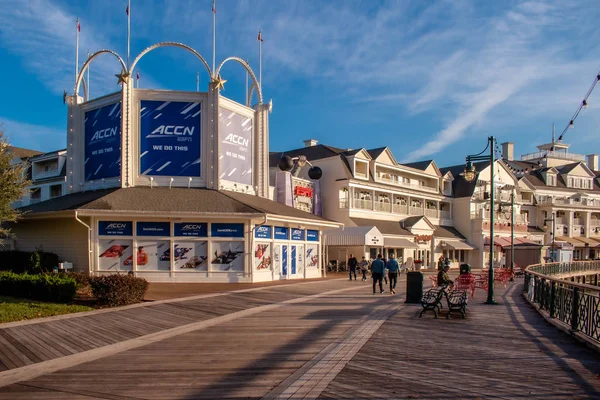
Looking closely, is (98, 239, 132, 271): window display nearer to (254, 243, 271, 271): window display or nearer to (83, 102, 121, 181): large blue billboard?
(83, 102, 121, 181): large blue billboard

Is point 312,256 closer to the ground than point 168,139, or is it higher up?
closer to the ground

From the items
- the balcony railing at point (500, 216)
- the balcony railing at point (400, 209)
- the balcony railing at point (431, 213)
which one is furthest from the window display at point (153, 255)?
the balcony railing at point (500, 216)

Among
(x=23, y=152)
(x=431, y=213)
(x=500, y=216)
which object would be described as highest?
(x=23, y=152)

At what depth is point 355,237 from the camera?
3584 centimetres

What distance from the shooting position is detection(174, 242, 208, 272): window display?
23875 millimetres

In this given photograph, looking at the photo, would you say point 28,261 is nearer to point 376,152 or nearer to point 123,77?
point 123,77

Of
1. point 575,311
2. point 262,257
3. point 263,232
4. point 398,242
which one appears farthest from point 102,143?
point 398,242

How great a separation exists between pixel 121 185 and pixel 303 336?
17889 millimetres

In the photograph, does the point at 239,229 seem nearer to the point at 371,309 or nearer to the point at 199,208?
the point at 199,208

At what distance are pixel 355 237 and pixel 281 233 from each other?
10.3 meters

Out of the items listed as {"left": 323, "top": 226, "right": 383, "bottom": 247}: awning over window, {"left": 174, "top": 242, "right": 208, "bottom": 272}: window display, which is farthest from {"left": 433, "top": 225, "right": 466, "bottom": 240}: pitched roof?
{"left": 174, "top": 242, "right": 208, "bottom": 272}: window display

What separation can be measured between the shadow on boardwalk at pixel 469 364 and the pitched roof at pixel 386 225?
100 feet

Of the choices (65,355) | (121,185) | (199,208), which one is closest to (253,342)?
(65,355)

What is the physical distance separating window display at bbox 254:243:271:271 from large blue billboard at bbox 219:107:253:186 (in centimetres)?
436
